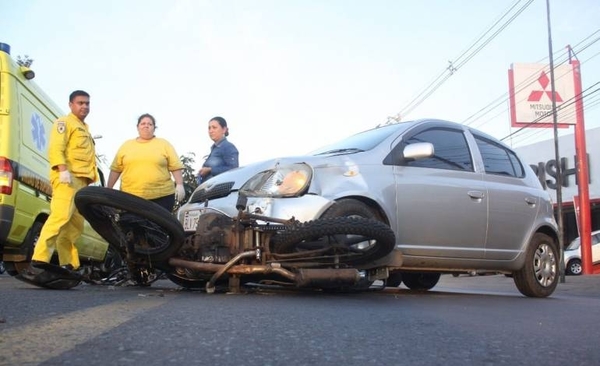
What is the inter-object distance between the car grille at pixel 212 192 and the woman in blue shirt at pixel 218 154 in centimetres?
84

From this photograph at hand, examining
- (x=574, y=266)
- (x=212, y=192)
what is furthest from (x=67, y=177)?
(x=574, y=266)

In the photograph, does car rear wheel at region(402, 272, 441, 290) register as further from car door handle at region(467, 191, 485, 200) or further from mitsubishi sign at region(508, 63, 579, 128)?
mitsubishi sign at region(508, 63, 579, 128)

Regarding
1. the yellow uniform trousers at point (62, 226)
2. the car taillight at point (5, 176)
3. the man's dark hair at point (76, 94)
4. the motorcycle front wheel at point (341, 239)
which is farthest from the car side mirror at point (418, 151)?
the car taillight at point (5, 176)

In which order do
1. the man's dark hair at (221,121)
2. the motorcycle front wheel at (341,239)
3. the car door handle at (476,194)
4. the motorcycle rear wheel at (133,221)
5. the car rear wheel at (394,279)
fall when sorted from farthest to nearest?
the car rear wheel at (394,279), the man's dark hair at (221,121), the car door handle at (476,194), the motorcycle rear wheel at (133,221), the motorcycle front wheel at (341,239)

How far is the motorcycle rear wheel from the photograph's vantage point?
420cm

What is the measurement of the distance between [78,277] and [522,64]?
18695mm

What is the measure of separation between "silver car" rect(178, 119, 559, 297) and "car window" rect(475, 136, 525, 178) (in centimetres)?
2

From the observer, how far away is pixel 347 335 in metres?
2.74

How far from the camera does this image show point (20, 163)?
586cm

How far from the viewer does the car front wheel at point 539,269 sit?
613 centimetres

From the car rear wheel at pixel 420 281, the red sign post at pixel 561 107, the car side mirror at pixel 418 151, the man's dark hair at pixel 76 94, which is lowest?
the car rear wheel at pixel 420 281

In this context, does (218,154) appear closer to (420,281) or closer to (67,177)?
(67,177)

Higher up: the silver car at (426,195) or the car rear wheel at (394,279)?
the silver car at (426,195)

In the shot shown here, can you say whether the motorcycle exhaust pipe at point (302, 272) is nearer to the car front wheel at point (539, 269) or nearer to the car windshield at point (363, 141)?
the car windshield at point (363, 141)
